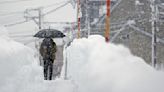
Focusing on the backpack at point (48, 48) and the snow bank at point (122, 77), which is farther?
the backpack at point (48, 48)

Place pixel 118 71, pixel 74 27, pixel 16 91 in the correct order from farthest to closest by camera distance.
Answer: pixel 74 27 → pixel 16 91 → pixel 118 71

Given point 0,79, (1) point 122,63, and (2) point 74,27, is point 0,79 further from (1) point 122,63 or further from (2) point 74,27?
(2) point 74,27

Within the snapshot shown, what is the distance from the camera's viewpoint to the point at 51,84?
1126 cm

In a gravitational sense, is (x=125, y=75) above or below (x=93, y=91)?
above

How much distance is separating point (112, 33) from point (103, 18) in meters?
1.75

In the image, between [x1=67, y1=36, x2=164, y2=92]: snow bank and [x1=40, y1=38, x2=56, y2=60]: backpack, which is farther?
[x1=40, y1=38, x2=56, y2=60]: backpack

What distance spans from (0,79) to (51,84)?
1.62 metres

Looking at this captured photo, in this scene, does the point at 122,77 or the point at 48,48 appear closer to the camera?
the point at 122,77

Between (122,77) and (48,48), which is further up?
(122,77)

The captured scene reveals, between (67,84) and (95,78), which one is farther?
(67,84)

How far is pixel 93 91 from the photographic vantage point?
25.6ft

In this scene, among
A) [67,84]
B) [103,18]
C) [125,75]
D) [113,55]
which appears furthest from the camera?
[103,18]

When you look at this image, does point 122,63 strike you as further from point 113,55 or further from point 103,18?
point 103,18

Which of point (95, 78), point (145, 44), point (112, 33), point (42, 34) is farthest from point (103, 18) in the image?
point (95, 78)
